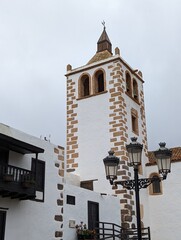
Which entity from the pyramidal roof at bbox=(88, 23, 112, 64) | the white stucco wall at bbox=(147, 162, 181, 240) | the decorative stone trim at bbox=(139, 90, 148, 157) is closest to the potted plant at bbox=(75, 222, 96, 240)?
the white stucco wall at bbox=(147, 162, 181, 240)

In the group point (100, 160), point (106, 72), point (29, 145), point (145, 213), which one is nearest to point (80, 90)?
point (106, 72)

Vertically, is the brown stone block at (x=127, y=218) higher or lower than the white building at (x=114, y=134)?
lower

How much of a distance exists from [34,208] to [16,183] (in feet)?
5.46

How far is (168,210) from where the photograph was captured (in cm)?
1945

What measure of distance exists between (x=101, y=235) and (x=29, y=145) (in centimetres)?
577

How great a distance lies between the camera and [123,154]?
63.0ft

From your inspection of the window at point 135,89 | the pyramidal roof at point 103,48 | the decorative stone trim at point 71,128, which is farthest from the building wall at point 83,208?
the pyramidal roof at point 103,48

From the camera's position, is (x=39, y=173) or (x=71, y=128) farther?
(x=71, y=128)

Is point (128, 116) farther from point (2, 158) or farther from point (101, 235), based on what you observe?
point (2, 158)

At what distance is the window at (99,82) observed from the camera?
21797mm

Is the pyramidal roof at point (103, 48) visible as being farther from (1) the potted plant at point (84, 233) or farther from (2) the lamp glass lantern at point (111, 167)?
(2) the lamp glass lantern at point (111, 167)

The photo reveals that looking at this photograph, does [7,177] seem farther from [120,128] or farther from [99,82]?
[99,82]

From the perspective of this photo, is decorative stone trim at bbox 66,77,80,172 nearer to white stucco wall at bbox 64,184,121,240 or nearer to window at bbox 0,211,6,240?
white stucco wall at bbox 64,184,121,240

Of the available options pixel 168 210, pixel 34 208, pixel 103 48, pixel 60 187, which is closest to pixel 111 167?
pixel 34 208
